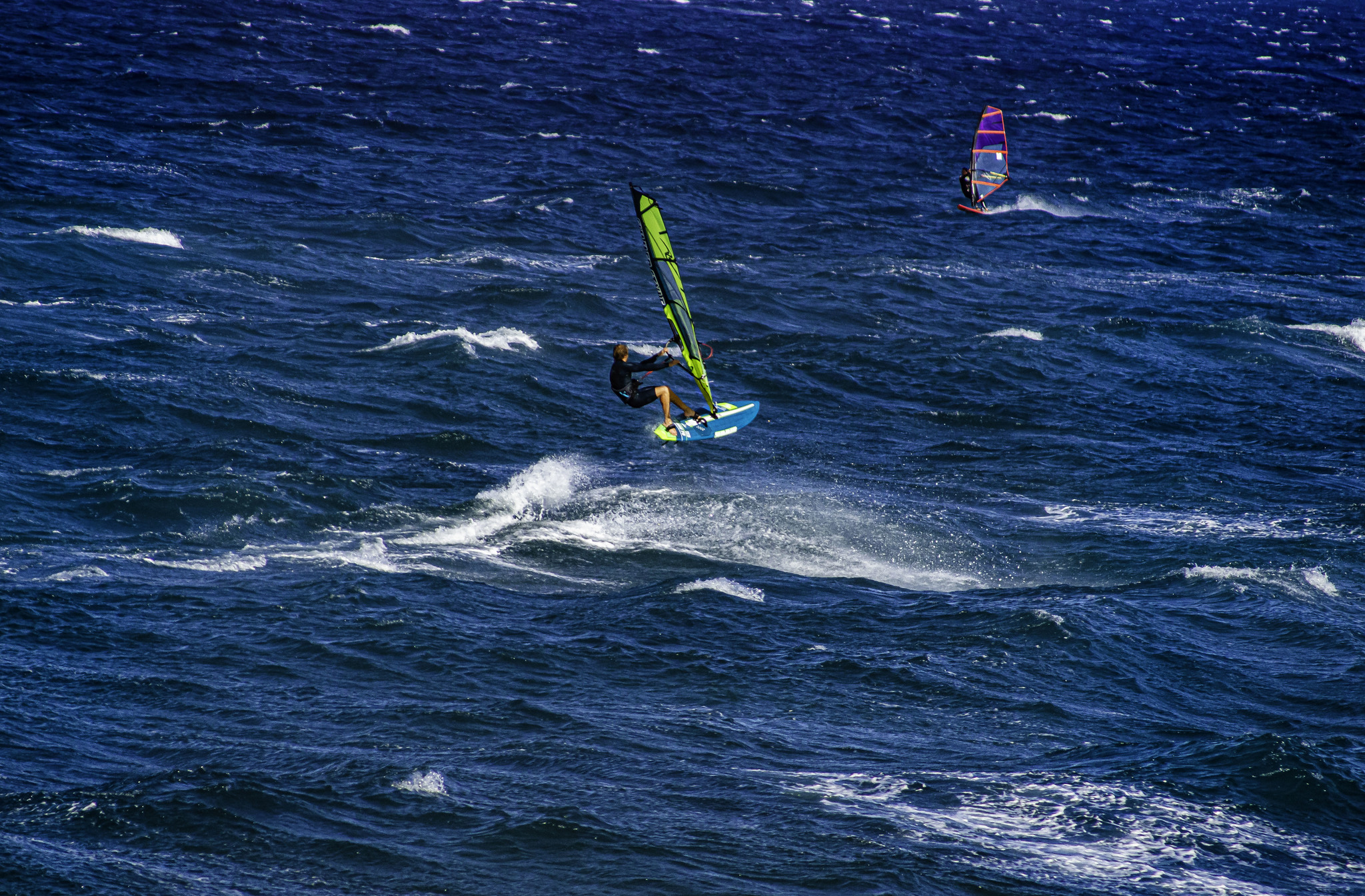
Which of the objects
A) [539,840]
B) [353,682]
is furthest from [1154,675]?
[353,682]

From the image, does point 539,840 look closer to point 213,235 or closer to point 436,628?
point 436,628

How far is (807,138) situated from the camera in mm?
56938

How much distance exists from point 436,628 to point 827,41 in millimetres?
79501

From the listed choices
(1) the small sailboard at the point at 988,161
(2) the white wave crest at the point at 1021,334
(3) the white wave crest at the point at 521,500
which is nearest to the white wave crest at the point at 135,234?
(3) the white wave crest at the point at 521,500

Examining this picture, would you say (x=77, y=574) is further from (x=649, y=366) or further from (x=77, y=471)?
(x=649, y=366)

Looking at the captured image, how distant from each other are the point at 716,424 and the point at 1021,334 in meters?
15.9

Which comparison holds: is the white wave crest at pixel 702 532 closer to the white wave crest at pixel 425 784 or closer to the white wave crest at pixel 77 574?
the white wave crest at pixel 77 574

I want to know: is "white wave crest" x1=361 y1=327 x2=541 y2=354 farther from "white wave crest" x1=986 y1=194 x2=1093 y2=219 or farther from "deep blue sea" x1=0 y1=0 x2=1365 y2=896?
"white wave crest" x1=986 y1=194 x2=1093 y2=219

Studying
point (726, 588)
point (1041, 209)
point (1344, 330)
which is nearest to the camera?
point (726, 588)

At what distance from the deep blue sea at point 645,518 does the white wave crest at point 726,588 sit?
0.13 metres

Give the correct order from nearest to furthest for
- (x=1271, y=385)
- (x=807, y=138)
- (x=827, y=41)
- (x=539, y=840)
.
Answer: (x=539, y=840)
(x=1271, y=385)
(x=807, y=138)
(x=827, y=41)

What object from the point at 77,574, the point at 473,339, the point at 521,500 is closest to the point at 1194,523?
the point at 521,500

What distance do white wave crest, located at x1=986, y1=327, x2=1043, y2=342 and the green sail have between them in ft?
54.3

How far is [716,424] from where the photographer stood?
20812mm
